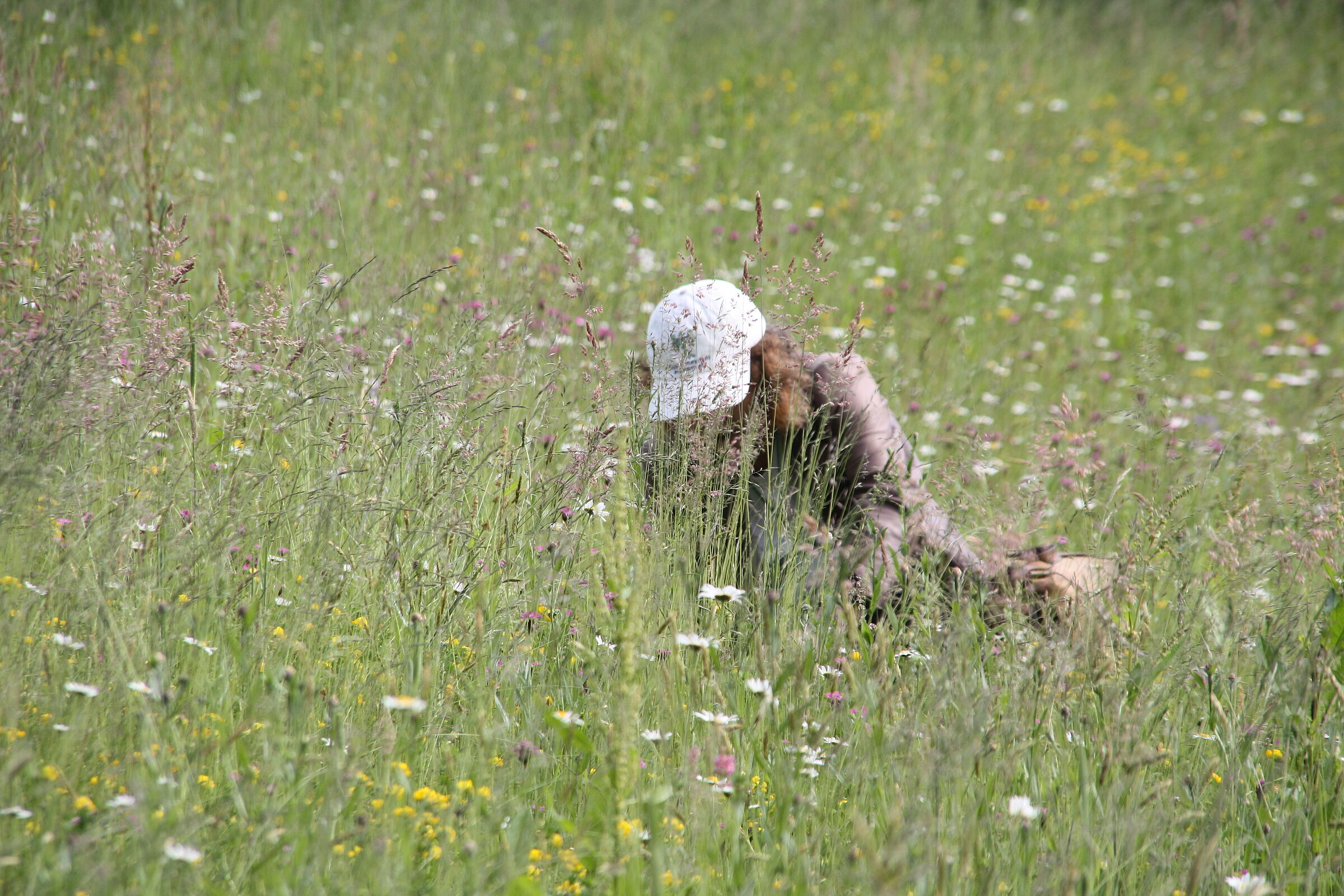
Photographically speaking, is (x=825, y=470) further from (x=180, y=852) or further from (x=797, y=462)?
(x=180, y=852)

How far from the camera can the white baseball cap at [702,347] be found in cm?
238

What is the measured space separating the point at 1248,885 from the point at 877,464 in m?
1.42

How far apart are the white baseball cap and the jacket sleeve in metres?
0.23

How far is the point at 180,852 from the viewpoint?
1252 millimetres

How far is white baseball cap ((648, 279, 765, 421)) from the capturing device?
2383 millimetres

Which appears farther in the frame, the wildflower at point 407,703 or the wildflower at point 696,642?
the wildflower at point 696,642

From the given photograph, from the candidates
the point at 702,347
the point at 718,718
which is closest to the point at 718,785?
the point at 718,718

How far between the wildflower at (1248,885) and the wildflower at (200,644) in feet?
5.10

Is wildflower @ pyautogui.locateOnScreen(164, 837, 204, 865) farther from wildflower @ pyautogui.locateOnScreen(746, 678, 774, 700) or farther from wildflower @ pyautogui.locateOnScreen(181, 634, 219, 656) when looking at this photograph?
wildflower @ pyautogui.locateOnScreen(746, 678, 774, 700)

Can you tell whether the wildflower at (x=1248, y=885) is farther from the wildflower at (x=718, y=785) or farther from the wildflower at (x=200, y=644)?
the wildflower at (x=200, y=644)

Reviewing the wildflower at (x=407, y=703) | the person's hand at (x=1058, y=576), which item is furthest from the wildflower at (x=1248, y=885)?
the wildflower at (x=407, y=703)

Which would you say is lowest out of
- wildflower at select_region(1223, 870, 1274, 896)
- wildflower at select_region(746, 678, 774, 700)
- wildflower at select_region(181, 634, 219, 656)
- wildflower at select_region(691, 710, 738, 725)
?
wildflower at select_region(1223, 870, 1274, 896)

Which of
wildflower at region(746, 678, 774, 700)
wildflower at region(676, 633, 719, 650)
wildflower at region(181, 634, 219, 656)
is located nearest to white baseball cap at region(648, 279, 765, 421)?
wildflower at region(676, 633, 719, 650)

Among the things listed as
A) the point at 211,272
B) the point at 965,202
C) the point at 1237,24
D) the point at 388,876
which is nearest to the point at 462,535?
the point at 388,876
